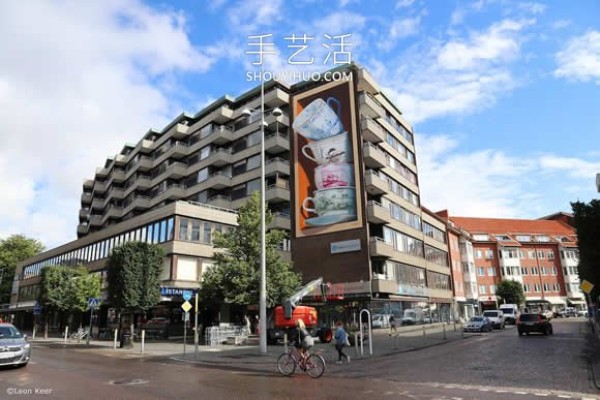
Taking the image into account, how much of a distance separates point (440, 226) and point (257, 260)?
42.3 m

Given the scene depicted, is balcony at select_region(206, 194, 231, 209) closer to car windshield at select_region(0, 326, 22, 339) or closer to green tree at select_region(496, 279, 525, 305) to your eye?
car windshield at select_region(0, 326, 22, 339)

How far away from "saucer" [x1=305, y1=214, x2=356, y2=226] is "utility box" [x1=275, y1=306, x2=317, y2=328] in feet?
47.5

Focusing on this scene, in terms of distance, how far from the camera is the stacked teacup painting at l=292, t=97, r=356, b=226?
44.1 m

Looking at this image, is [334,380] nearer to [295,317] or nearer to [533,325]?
[295,317]

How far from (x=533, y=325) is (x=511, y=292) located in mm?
49978

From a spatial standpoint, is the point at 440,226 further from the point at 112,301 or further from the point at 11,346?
the point at 11,346

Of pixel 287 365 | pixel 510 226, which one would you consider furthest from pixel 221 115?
pixel 510 226

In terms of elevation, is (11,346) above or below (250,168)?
below

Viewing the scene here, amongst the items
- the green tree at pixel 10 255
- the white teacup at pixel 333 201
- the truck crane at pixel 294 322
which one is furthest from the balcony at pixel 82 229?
the truck crane at pixel 294 322

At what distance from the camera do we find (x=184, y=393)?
33.5 feet

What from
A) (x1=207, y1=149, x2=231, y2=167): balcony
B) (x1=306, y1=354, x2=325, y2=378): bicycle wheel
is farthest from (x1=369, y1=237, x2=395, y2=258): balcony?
(x1=306, y1=354, x2=325, y2=378): bicycle wheel

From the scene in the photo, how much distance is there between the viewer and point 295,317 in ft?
93.9

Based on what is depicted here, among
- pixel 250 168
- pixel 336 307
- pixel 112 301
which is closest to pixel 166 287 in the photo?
pixel 112 301

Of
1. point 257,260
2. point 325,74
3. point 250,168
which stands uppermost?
point 325,74
